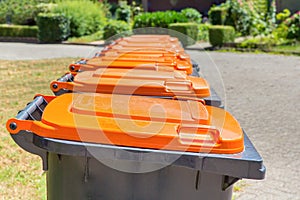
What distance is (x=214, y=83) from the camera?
28.0 ft

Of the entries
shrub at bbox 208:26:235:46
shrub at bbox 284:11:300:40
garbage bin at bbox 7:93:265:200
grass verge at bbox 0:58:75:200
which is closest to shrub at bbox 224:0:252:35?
shrub at bbox 208:26:235:46

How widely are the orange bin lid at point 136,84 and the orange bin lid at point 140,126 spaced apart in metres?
0.45

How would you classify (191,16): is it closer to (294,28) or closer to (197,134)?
(294,28)

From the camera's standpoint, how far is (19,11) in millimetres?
19609

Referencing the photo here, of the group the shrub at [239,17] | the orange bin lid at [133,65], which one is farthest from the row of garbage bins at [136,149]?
the shrub at [239,17]

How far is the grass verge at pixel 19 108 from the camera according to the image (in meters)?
3.33

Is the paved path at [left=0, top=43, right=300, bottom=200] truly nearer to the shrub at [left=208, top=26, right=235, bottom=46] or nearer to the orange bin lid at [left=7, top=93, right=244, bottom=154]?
the shrub at [left=208, top=26, right=235, bottom=46]

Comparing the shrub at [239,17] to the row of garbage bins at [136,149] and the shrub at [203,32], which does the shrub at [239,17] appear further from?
the row of garbage bins at [136,149]

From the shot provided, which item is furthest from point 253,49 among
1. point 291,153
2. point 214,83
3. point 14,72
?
point 291,153

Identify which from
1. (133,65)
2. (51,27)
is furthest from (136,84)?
(51,27)

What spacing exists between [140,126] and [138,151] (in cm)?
13

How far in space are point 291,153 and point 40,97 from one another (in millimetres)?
3149

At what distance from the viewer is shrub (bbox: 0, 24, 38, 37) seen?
18078mm

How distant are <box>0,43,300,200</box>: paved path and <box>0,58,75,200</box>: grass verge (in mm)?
1790
